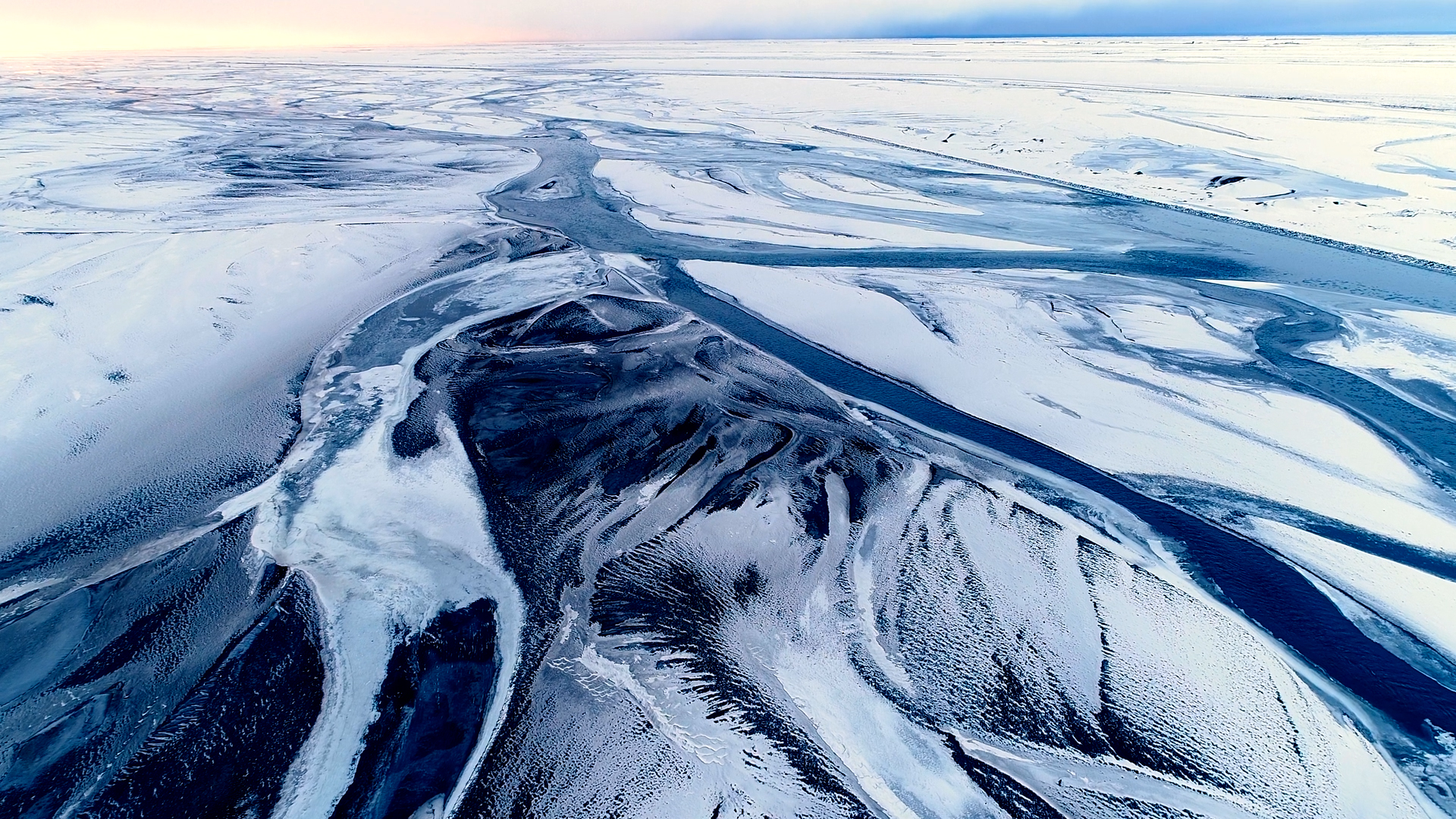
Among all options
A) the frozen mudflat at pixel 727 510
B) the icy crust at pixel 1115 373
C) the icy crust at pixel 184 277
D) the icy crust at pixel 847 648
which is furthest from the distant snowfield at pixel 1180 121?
the icy crust at pixel 184 277

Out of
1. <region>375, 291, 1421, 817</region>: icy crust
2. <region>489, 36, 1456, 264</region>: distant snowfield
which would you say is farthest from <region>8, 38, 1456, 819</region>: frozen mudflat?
<region>489, 36, 1456, 264</region>: distant snowfield

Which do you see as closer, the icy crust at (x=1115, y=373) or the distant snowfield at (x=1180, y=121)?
the icy crust at (x=1115, y=373)

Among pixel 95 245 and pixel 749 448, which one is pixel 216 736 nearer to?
pixel 749 448

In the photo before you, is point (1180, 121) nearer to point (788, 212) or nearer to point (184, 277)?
point (788, 212)

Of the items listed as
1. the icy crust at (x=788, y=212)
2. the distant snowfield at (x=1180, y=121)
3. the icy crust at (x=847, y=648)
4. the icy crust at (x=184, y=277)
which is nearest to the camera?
the icy crust at (x=847, y=648)

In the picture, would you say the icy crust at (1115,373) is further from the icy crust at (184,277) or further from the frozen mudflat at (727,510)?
the icy crust at (184,277)

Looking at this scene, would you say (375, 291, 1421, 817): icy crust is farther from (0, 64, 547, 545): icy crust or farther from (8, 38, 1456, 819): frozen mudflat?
(0, 64, 547, 545): icy crust
